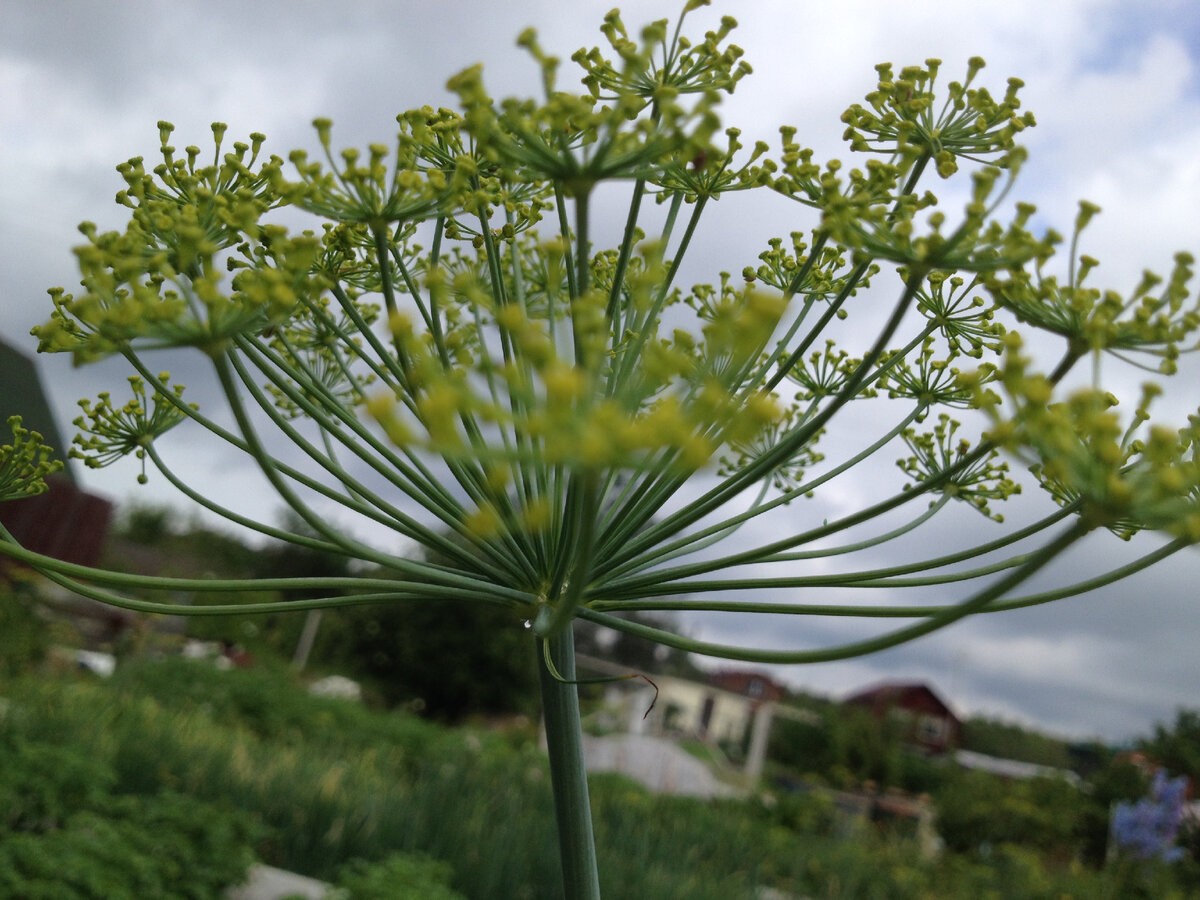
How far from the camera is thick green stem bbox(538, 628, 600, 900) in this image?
1.80 m

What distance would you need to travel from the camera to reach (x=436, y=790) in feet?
30.0

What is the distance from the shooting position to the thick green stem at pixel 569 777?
180 cm

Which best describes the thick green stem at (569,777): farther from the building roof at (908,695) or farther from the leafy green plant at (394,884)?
the building roof at (908,695)

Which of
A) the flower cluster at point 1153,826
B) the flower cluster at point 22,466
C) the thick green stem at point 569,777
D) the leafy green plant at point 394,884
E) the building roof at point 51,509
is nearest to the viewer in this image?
the thick green stem at point 569,777

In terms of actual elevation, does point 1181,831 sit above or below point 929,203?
below

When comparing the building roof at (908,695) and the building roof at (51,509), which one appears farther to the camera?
the building roof at (908,695)

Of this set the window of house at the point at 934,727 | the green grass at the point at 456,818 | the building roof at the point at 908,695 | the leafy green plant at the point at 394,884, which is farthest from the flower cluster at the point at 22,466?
the window of house at the point at 934,727

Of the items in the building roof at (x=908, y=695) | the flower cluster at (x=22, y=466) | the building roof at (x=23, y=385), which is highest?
the building roof at (x=23, y=385)

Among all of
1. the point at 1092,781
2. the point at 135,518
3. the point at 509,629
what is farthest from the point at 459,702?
the point at 135,518

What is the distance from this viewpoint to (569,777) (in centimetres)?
182

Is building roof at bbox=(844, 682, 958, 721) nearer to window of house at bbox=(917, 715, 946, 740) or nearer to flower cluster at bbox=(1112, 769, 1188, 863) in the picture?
window of house at bbox=(917, 715, 946, 740)

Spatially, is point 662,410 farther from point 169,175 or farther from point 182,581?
point 169,175

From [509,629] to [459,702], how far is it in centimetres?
275

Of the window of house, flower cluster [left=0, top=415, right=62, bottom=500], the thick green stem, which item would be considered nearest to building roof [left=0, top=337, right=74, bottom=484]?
flower cluster [left=0, top=415, right=62, bottom=500]
